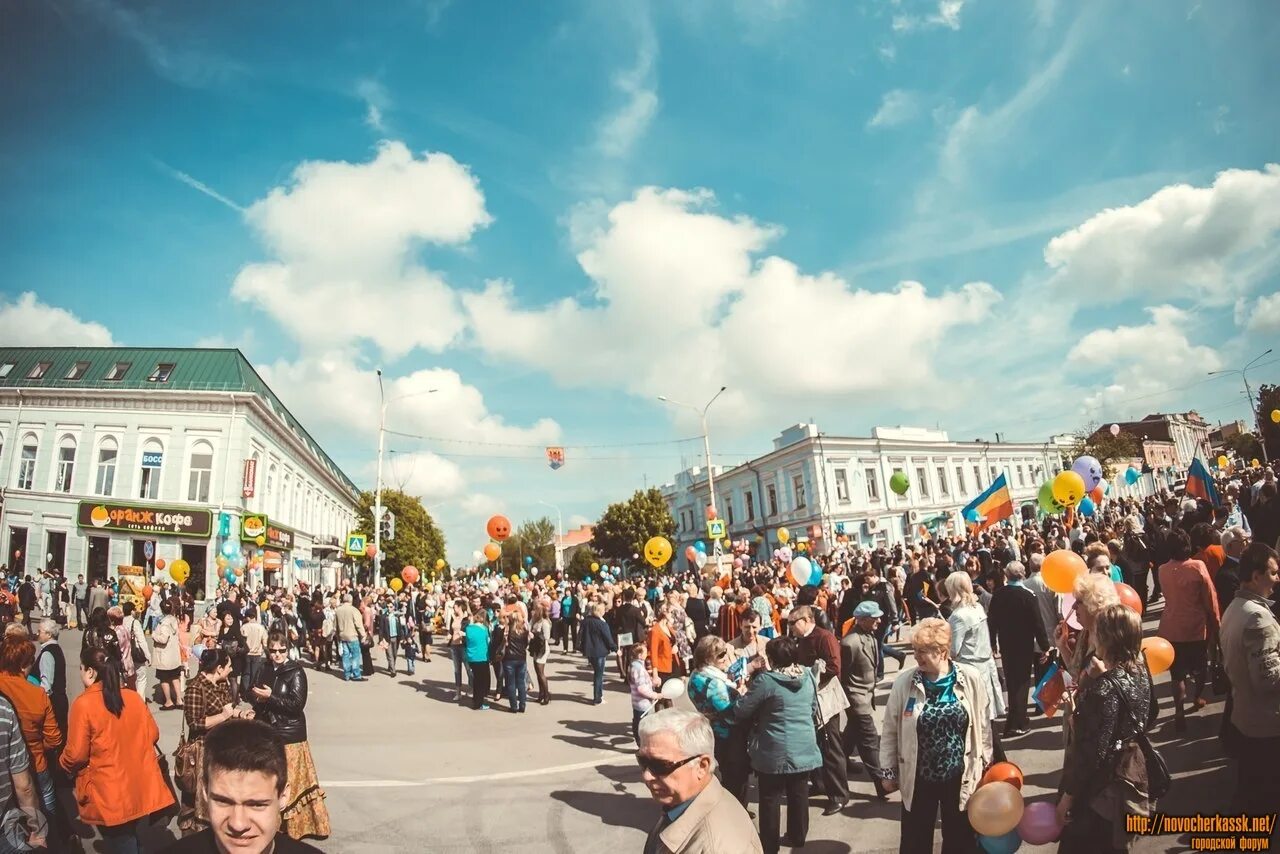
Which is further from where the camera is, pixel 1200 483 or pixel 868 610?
pixel 1200 483

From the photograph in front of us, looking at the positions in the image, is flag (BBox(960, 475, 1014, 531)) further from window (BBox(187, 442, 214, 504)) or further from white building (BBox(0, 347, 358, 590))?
window (BBox(187, 442, 214, 504))

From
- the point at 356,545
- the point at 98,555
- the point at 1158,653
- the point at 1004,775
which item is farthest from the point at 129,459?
the point at 1158,653

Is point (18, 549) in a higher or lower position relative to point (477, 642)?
higher

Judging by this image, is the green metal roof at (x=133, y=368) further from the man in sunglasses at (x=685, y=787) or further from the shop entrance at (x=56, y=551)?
the man in sunglasses at (x=685, y=787)

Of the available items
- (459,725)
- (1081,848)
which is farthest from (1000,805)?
(459,725)

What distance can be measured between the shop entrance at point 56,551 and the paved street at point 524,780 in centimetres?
2583

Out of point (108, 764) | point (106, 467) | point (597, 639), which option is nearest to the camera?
point (108, 764)

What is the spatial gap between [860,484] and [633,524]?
1990cm

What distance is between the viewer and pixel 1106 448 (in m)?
50.8

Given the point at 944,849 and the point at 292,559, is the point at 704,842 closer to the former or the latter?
the point at 944,849

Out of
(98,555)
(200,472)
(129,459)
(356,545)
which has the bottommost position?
(356,545)

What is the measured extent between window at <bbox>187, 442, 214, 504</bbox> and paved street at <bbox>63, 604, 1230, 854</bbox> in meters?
24.8

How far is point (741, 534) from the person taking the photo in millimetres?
55375

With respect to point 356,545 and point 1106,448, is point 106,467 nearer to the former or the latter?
point 356,545
